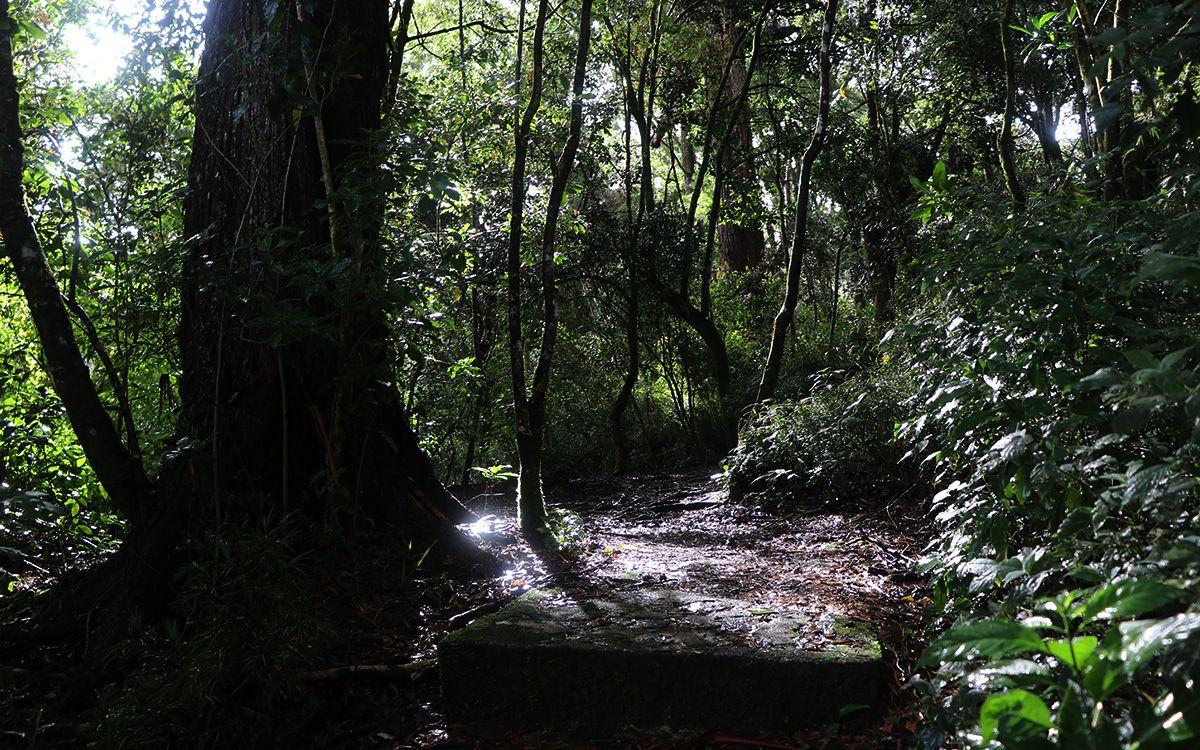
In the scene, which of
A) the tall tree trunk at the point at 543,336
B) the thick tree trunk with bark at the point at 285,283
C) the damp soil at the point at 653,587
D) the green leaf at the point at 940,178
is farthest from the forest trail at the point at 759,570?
the green leaf at the point at 940,178

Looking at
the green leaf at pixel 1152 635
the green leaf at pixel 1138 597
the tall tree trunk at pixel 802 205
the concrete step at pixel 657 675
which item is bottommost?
the concrete step at pixel 657 675

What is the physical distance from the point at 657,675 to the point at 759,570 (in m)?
Answer: 1.92

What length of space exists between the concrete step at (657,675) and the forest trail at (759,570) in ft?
0.19

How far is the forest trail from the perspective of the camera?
3299 mm

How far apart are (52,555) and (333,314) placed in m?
2.19

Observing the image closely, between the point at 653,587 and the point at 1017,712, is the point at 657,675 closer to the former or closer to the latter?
the point at 653,587

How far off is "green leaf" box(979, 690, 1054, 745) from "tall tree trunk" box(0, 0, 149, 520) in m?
3.98

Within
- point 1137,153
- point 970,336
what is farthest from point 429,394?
point 1137,153

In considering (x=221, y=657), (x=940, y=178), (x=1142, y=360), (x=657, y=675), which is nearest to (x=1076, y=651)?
(x=1142, y=360)

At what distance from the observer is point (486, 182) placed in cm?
1029

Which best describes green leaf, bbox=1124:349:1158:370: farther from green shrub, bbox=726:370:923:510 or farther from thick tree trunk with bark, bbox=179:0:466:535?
green shrub, bbox=726:370:923:510

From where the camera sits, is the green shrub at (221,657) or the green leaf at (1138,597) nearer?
the green leaf at (1138,597)

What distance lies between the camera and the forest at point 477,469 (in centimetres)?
193

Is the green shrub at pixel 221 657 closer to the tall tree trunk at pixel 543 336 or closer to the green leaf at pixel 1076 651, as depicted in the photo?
→ the tall tree trunk at pixel 543 336
